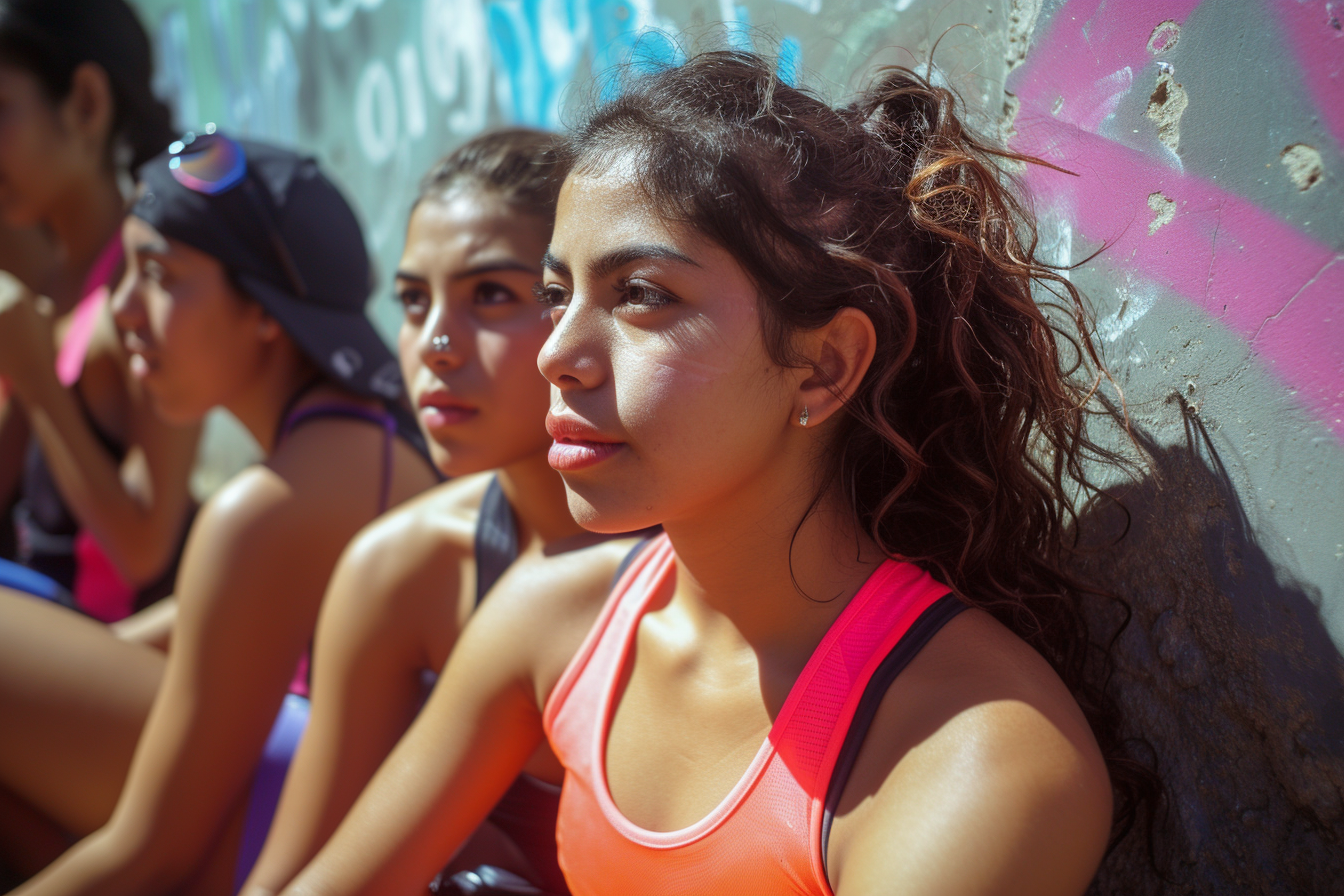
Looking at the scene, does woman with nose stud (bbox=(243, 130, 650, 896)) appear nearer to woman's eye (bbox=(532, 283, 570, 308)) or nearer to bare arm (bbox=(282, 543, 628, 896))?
bare arm (bbox=(282, 543, 628, 896))

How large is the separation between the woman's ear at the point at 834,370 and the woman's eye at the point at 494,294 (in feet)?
2.60

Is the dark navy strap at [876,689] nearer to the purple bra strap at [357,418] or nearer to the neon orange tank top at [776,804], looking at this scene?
the neon orange tank top at [776,804]

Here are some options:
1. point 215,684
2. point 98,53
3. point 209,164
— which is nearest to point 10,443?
point 98,53

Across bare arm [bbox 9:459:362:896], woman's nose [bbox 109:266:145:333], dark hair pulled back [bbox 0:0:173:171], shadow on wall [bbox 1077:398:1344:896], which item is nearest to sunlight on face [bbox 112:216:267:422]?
woman's nose [bbox 109:266:145:333]

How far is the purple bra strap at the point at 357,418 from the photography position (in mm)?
2311

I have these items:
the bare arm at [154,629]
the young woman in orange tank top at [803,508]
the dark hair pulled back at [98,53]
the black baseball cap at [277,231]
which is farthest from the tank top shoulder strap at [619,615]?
the dark hair pulled back at [98,53]

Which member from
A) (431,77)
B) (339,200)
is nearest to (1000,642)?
(339,200)

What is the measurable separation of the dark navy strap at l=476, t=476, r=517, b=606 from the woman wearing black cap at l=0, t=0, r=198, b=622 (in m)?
1.57

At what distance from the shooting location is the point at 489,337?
1.84 meters

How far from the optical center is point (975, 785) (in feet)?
3.26

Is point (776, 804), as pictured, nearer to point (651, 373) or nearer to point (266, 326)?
point (651, 373)

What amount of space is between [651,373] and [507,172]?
947 millimetres

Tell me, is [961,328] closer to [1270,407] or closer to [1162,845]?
[1270,407]

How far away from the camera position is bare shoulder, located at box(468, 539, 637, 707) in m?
1.50
